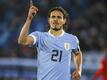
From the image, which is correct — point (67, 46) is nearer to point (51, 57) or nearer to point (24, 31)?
point (51, 57)

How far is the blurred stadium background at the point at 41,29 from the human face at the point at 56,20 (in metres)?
6.19

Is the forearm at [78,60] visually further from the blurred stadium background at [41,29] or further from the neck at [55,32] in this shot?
the blurred stadium background at [41,29]

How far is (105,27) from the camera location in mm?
18438

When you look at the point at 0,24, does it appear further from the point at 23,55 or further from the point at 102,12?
the point at 102,12

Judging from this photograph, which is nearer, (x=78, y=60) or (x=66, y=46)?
(x=66, y=46)

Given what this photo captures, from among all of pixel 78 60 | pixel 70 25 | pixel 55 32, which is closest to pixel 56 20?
pixel 55 32

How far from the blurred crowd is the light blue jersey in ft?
26.0

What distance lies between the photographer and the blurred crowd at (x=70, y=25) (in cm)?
1700

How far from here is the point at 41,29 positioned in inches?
666

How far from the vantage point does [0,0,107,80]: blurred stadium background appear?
14.9 meters

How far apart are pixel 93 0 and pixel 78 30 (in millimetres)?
2085

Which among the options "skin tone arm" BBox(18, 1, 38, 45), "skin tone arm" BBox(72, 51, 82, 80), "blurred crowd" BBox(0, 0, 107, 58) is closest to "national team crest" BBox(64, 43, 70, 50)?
"skin tone arm" BBox(72, 51, 82, 80)

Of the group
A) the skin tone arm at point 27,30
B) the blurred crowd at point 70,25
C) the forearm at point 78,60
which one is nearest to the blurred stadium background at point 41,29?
the blurred crowd at point 70,25

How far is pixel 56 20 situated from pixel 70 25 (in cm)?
951
